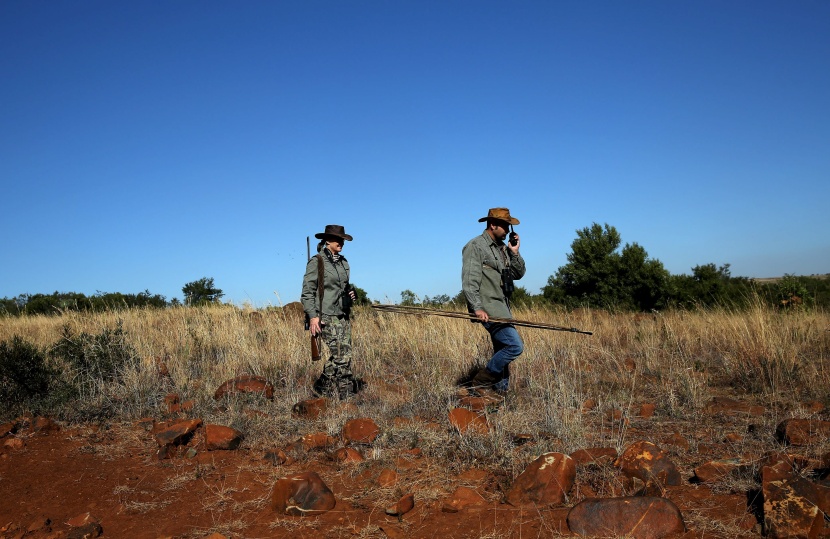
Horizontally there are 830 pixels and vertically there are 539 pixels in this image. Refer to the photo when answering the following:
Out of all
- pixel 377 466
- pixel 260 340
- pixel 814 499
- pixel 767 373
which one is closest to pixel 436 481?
pixel 377 466

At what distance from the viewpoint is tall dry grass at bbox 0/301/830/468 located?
5559 mm

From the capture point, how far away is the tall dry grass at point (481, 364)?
18.2 ft

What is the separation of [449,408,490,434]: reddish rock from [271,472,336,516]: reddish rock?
4.44 feet

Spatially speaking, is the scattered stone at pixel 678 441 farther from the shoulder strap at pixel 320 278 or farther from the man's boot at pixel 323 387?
the shoulder strap at pixel 320 278

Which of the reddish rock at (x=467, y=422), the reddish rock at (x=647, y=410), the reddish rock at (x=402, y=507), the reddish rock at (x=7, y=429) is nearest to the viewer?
the reddish rock at (x=402, y=507)

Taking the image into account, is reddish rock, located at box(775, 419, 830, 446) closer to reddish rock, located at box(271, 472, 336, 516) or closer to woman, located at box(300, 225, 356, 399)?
reddish rock, located at box(271, 472, 336, 516)

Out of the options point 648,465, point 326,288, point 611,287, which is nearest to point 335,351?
point 326,288

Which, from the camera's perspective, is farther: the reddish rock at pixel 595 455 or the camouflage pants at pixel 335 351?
the camouflage pants at pixel 335 351

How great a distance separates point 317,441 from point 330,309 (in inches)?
88.3

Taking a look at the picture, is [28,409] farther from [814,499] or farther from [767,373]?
[767,373]

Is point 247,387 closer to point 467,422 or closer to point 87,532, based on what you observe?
point 467,422

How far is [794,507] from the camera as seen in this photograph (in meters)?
3.23

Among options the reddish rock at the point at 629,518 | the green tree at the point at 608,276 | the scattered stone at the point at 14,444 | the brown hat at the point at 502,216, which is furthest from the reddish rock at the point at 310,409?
the green tree at the point at 608,276

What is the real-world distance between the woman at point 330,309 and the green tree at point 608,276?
1226 centimetres
